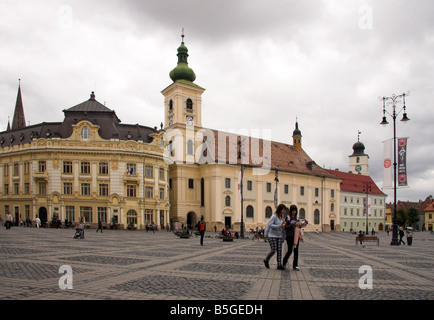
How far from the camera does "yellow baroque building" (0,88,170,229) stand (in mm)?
50844

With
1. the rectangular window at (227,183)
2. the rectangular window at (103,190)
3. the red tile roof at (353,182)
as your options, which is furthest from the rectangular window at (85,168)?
the red tile roof at (353,182)

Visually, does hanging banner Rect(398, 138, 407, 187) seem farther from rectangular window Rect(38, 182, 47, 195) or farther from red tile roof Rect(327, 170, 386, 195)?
red tile roof Rect(327, 170, 386, 195)

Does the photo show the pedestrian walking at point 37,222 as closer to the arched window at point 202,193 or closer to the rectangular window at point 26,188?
the rectangular window at point 26,188

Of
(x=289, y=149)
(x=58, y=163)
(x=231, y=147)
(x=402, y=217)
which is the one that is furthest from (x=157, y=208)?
(x=402, y=217)

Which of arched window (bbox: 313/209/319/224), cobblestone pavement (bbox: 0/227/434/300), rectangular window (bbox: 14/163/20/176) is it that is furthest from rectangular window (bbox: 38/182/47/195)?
arched window (bbox: 313/209/319/224)

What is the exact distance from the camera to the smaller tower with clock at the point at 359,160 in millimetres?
107625

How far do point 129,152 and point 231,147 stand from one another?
67.0ft

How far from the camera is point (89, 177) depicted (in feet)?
169

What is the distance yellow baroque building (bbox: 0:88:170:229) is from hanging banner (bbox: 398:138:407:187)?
35132mm

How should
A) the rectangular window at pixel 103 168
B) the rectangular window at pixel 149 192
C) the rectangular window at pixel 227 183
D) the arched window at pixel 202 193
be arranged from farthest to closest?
1. the arched window at pixel 202 193
2. the rectangular window at pixel 227 183
3. the rectangular window at pixel 149 192
4. the rectangular window at pixel 103 168

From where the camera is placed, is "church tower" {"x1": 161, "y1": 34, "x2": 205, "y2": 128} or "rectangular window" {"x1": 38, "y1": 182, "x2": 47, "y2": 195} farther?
"church tower" {"x1": 161, "y1": 34, "x2": 205, "y2": 128}

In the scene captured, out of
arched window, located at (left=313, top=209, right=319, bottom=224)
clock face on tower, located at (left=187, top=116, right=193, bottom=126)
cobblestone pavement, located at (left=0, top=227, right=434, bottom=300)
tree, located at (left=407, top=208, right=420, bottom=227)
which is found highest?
clock face on tower, located at (left=187, top=116, right=193, bottom=126)

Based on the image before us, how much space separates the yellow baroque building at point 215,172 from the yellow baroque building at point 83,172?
700cm

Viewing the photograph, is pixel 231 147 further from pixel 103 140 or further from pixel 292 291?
pixel 292 291
